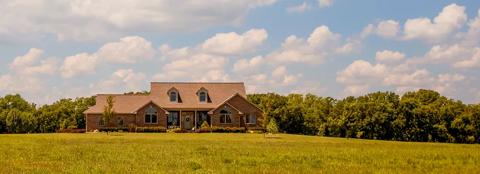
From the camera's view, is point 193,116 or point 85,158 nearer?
point 85,158

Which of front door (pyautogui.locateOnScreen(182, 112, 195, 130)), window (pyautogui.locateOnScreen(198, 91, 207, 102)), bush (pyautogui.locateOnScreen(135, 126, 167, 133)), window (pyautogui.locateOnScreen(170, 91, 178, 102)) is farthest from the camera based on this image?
window (pyautogui.locateOnScreen(198, 91, 207, 102))

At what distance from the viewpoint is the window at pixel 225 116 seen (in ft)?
275

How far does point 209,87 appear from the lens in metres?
89.2

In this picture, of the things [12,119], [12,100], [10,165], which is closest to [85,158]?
[10,165]

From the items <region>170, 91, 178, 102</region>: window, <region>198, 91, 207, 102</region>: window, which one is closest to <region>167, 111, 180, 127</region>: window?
<region>170, 91, 178, 102</region>: window

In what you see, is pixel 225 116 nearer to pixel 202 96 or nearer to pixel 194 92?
pixel 202 96

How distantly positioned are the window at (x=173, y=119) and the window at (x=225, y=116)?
629 cm

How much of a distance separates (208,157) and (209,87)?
199ft

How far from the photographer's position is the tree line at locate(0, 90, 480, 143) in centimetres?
7938

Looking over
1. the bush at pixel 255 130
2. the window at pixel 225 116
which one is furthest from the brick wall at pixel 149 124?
the bush at pixel 255 130

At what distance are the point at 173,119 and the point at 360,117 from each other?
25.6 metres

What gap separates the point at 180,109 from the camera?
84625mm

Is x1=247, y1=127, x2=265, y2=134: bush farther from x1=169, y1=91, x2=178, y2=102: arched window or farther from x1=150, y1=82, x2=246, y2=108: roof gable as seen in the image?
x1=169, y1=91, x2=178, y2=102: arched window

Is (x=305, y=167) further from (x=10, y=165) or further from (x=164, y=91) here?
(x=164, y=91)
